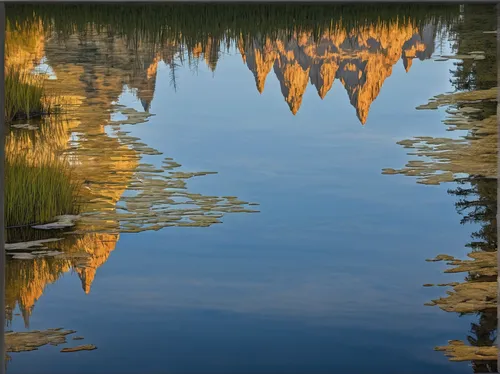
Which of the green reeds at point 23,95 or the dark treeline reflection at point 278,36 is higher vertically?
the dark treeline reflection at point 278,36

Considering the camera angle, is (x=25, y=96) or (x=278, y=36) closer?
(x=25, y=96)

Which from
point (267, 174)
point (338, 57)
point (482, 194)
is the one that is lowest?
point (482, 194)

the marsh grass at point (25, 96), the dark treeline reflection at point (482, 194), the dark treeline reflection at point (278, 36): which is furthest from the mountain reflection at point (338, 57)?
the marsh grass at point (25, 96)

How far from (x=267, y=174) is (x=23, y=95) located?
1.26m

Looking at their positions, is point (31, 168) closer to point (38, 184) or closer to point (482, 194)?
point (38, 184)

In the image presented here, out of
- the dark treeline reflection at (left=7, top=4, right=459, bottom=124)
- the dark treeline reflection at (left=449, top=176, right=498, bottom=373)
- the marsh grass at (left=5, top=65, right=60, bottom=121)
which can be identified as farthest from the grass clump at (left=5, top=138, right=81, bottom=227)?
the dark treeline reflection at (left=449, top=176, right=498, bottom=373)

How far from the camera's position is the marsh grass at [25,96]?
4930 millimetres

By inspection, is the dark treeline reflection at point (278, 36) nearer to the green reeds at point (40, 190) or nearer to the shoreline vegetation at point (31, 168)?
the shoreline vegetation at point (31, 168)

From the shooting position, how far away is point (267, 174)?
16.4 feet

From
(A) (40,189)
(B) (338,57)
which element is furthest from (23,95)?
(B) (338,57)

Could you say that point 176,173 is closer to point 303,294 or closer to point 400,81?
point 303,294

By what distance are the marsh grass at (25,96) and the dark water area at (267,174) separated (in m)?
0.05

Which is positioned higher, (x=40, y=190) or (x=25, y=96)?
(x=25, y=96)

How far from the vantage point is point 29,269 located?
16.1 feet
